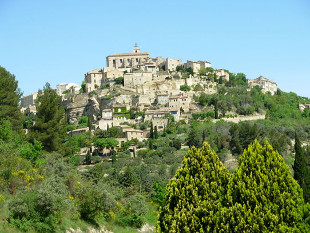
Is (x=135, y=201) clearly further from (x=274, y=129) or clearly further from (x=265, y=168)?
(x=274, y=129)

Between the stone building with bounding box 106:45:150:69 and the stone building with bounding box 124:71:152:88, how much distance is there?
8.44m

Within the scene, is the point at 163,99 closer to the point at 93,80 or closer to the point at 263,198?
the point at 93,80

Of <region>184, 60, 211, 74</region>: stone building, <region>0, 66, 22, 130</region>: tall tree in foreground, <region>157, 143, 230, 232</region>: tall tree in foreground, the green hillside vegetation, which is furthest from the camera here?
<region>184, 60, 211, 74</region>: stone building

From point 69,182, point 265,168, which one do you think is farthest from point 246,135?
point 265,168

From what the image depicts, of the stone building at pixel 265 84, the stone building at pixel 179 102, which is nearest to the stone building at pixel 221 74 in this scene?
the stone building at pixel 265 84

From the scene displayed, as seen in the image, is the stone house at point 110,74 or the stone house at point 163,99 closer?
the stone house at point 163,99

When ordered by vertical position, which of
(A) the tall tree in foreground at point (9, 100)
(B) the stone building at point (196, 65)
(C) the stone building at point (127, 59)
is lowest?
(A) the tall tree in foreground at point (9, 100)

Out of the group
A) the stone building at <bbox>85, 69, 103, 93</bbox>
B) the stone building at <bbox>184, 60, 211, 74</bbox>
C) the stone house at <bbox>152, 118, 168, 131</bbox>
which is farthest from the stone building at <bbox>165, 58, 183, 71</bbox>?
the stone house at <bbox>152, 118, 168, 131</bbox>

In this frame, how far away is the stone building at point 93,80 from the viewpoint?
86.5m

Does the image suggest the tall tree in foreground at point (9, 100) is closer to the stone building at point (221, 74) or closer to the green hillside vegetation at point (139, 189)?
the green hillside vegetation at point (139, 189)

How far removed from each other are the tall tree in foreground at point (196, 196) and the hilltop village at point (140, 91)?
157 feet

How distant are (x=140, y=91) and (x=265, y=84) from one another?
97.8 feet

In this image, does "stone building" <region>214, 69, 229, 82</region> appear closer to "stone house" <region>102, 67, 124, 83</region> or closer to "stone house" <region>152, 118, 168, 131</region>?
"stone house" <region>102, 67, 124, 83</region>

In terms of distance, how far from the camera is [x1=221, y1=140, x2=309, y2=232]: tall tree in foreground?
1450cm
